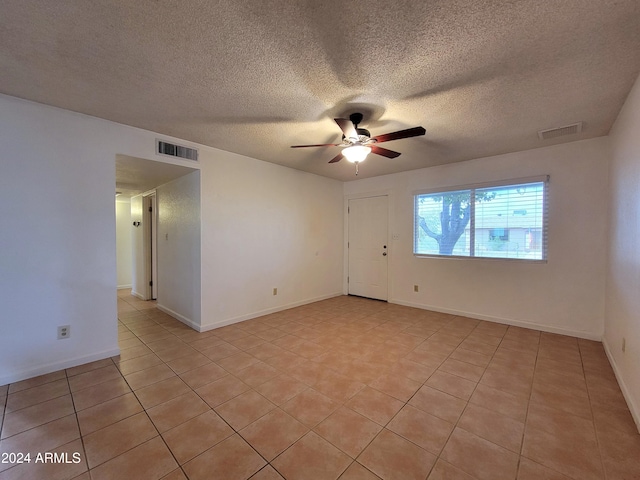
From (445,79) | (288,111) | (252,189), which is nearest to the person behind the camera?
(445,79)

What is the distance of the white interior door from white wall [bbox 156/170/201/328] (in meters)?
3.10

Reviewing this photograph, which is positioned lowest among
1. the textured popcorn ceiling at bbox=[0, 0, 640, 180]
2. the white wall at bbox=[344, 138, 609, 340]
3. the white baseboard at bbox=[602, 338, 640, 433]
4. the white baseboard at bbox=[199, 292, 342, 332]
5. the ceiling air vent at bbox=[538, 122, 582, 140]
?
the white baseboard at bbox=[199, 292, 342, 332]

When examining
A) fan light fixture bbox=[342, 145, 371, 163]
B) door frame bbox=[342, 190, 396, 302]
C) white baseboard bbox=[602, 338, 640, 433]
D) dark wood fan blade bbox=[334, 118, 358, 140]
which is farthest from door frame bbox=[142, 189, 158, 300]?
white baseboard bbox=[602, 338, 640, 433]

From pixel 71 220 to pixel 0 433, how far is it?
5.58 feet

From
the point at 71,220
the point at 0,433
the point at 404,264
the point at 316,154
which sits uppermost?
the point at 316,154

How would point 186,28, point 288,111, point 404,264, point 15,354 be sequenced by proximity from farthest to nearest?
point 404,264, point 288,111, point 15,354, point 186,28

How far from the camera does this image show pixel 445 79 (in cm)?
199

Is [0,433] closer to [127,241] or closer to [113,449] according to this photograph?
[113,449]

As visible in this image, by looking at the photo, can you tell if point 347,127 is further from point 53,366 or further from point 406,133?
point 53,366

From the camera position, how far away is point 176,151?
323 centimetres

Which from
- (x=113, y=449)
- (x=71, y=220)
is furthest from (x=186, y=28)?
(x=113, y=449)

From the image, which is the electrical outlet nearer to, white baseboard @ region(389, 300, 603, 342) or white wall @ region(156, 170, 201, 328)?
white wall @ region(156, 170, 201, 328)

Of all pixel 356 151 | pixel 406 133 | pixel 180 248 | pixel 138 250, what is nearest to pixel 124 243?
pixel 138 250

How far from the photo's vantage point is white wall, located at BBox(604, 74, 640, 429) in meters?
1.95
